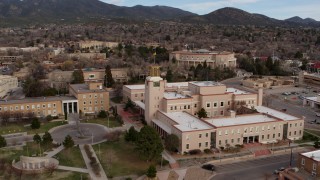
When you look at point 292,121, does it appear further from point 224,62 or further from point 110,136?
point 224,62

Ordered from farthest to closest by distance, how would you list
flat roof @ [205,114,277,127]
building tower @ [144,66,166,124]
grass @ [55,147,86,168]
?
building tower @ [144,66,166,124], flat roof @ [205,114,277,127], grass @ [55,147,86,168]

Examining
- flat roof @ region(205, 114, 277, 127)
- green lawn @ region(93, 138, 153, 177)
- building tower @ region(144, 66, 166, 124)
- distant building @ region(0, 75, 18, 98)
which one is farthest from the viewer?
distant building @ region(0, 75, 18, 98)

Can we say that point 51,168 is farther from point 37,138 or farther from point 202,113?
point 202,113

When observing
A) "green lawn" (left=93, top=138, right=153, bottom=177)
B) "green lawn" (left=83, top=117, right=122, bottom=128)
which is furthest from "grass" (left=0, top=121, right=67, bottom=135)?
"green lawn" (left=93, top=138, right=153, bottom=177)

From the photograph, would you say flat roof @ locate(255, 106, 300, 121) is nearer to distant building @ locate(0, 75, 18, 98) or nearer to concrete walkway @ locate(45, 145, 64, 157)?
concrete walkway @ locate(45, 145, 64, 157)

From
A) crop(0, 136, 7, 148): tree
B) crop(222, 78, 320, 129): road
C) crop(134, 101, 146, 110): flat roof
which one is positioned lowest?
crop(222, 78, 320, 129): road

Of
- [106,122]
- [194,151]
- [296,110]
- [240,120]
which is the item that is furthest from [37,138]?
[296,110]
